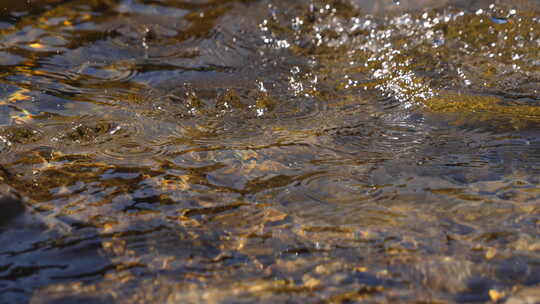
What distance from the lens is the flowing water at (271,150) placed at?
6.89ft

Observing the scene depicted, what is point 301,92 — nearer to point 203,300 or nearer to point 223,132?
point 223,132

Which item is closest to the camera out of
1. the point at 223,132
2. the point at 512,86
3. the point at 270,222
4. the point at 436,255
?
the point at 436,255

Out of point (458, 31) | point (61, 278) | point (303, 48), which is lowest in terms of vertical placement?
point (61, 278)

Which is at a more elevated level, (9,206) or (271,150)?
(271,150)

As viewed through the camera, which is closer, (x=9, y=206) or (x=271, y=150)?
(x=9, y=206)

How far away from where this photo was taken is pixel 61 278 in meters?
2.07

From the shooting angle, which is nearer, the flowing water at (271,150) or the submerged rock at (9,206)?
the flowing water at (271,150)

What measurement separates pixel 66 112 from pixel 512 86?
10.9 ft

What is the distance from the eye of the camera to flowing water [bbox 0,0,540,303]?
A: 6.89 feet

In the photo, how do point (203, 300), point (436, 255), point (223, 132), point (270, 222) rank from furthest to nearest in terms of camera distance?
point (223, 132) < point (270, 222) < point (436, 255) < point (203, 300)

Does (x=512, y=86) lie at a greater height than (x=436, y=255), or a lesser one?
greater

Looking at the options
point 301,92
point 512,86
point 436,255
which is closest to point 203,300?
point 436,255

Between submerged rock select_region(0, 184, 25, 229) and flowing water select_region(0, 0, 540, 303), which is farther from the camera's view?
submerged rock select_region(0, 184, 25, 229)

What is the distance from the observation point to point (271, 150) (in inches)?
125
